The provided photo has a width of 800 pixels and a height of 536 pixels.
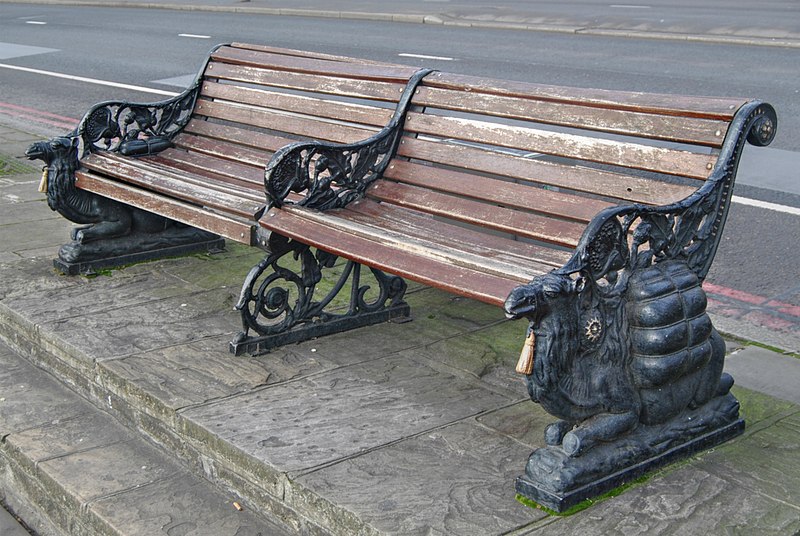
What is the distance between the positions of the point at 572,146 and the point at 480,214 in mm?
516

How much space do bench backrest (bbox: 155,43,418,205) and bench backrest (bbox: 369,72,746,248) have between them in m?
0.32

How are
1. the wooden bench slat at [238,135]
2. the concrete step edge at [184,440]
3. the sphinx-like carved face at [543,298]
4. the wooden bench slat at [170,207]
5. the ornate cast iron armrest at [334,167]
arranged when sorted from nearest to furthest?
the sphinx-like carved face at [543,298] < the concrete step edge at [184,440] < the ornate cast iron armrest at [334,167] < the wooden bench slat at [170,207] < the wooden bench slat at [238,135]

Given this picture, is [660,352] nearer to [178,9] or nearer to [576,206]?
[576,206]

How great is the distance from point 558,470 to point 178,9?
74.7 ft

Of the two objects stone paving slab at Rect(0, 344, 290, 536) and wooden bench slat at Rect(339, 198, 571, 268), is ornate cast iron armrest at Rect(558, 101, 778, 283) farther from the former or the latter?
stone paving slab at Rect(0, 344, 290, 536)

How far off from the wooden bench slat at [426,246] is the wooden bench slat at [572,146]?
0.44m

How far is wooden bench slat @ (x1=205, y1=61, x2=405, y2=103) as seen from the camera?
5.17m

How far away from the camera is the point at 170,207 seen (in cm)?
513

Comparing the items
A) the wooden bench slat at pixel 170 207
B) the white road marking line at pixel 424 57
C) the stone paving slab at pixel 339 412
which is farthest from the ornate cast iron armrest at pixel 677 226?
the white road marking line at pixel 424 57

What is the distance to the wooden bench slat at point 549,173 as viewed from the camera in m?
3.96

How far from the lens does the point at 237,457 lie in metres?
3.66

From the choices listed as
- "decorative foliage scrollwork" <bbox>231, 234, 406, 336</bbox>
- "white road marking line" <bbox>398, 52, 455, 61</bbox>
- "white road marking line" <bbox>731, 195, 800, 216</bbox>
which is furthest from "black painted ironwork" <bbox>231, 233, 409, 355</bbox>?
"white road marking line" <bbox>398, 52, 455, 61</bbox>

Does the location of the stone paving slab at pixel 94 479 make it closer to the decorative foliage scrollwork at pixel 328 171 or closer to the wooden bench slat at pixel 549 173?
the decorative foliage scrollwork at pixel 328 171

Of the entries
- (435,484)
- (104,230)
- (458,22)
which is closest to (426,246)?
(435,484)
